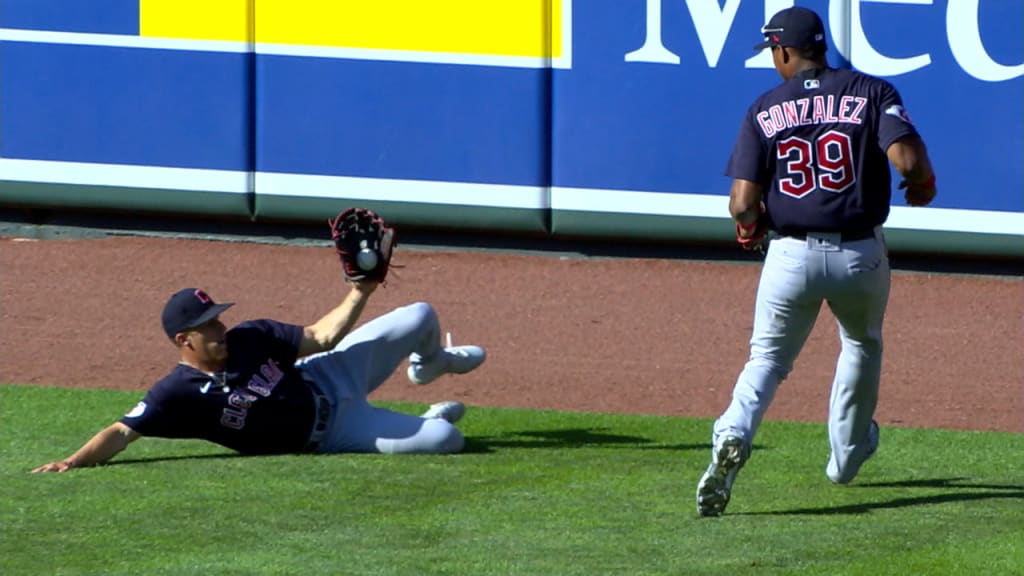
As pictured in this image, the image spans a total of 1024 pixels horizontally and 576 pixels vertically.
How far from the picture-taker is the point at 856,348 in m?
5.96

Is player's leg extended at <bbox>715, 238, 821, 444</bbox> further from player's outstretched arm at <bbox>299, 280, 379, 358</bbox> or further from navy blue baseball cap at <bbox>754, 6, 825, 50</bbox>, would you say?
player's outstretched arm at <bbox>299, 280, 379, 358</bbox>

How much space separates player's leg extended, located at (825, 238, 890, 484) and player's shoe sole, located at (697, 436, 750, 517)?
0.53m

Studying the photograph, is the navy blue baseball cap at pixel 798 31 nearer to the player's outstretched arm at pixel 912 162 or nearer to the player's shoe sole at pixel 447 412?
the player's outstretched arm at pixel 912 162

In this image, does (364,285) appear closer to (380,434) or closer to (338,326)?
(338,326)

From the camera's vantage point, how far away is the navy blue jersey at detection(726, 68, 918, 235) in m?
5.68

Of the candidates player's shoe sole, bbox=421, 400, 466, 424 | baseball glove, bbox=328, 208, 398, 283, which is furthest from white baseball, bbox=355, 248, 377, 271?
player's shoe sole, bbox=421, 400, 466, 424

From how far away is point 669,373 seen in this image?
8383 mm

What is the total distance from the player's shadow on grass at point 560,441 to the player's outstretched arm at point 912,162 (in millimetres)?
1613

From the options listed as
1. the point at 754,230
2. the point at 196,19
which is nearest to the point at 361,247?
the point at 754,230

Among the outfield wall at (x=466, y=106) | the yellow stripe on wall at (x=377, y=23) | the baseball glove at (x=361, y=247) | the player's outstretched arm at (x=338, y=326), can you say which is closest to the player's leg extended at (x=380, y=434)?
the player's outstretched arm at (x=338, y=326)

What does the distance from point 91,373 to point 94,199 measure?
2.98m

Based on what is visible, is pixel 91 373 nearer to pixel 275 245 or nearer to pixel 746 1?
pixel 275 245

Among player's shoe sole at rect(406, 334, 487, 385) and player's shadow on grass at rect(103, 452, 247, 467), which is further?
player's shoe sole at rect(406, 334, 487, 385)

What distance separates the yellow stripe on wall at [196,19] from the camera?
10.7 meters
